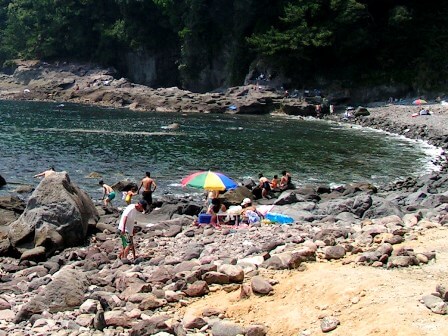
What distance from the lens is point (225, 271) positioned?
1133cm

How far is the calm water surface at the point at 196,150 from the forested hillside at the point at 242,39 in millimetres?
15739

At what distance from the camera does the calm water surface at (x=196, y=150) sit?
31656 millimetres

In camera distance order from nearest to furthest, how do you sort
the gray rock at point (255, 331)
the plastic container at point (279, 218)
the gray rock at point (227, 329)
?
the gray rock at point (255, 331)
the gray rock at point (227, 329)
the plastic container at point (279, 218)

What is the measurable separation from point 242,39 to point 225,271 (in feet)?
234

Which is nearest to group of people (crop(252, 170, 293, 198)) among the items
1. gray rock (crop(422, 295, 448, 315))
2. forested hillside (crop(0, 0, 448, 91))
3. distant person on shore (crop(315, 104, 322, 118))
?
gray rock (crop(422, 295, 448, 315))

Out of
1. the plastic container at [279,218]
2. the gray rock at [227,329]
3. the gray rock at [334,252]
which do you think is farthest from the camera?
the plastic container at [279,218]

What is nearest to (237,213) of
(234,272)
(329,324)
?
(234,272)

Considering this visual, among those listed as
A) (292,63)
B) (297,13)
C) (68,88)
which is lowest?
(68,88)

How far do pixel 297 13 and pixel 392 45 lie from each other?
13.1 meters

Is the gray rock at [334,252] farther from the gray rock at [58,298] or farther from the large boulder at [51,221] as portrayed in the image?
the large boulder at [51,221]

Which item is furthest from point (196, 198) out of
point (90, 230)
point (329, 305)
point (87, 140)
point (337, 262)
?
point (87, 140)

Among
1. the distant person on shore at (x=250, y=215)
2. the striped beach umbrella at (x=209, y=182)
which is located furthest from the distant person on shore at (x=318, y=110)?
the distant person on shore at (x=250, y=215)

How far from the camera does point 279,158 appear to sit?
121 ft

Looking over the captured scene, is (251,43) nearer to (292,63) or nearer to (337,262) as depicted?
(292,63)
